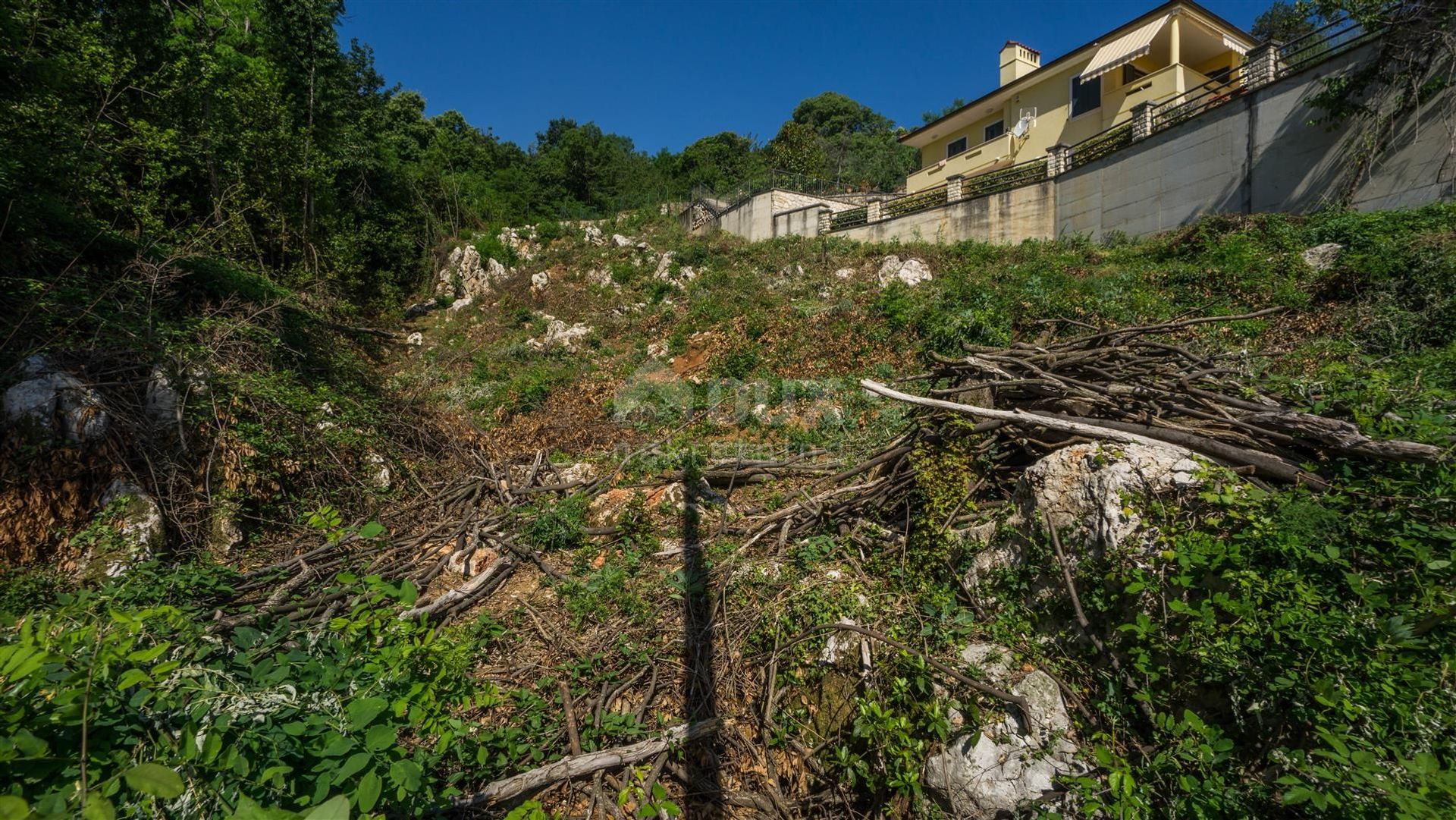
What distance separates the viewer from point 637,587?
14.5 feet

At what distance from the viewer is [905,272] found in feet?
44.1

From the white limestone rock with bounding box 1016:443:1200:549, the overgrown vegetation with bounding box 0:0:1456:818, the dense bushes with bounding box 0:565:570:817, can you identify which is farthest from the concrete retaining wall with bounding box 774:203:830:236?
the dense bushes with bounding box 0:565:570:817

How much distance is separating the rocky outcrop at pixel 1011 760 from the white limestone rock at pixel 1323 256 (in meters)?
9.46

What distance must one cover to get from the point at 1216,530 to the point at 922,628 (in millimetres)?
1547

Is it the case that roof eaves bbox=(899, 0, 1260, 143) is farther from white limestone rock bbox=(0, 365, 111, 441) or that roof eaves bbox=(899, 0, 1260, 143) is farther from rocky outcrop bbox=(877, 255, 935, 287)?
white limestone rock bbox=(0, 365, 111, 441)

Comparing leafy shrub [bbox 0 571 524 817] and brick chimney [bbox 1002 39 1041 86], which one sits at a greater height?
brick chimney [bbox 1002 39 1041 86]

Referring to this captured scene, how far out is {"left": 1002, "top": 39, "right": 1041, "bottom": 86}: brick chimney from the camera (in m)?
20.6

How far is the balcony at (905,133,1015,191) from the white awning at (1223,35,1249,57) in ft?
19.1

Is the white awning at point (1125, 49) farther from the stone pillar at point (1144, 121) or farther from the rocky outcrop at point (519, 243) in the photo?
the rocky outcrop at point (519, 243)

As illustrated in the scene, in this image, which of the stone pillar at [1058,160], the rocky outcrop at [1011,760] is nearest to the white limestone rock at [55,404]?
the rocky outcrop at [1011,760]

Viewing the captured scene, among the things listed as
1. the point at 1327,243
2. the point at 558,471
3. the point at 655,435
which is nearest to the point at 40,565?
the point at 558,471

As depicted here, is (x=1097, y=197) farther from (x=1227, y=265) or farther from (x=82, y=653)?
(x=82, y=653)

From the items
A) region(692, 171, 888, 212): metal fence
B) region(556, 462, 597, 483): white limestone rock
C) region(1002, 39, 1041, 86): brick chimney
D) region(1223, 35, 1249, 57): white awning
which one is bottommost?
region(556, 462, 597, 483): white limestone rock

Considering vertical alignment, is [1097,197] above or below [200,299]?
above
